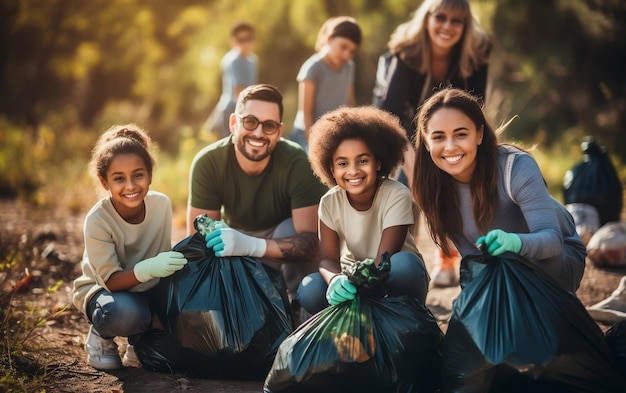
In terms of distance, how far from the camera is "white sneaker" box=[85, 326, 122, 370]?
3633 mm

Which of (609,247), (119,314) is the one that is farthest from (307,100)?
(119,314)

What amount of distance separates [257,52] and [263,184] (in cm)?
656

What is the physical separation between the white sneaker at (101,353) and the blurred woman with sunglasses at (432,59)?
1980 millimetres

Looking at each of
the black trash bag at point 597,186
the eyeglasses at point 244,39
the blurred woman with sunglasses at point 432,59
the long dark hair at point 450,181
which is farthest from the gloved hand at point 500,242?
the eyeglasses at point 244,39

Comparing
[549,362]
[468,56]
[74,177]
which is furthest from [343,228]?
[74,177]

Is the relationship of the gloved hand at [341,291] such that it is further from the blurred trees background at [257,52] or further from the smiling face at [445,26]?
the blurred trees background at [257,52]

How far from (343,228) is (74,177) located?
609 centimetres

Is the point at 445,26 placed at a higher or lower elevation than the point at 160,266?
higher

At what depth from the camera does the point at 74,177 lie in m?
8.98

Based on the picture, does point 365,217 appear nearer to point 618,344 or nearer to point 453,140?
point 453,140

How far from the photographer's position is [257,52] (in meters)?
10.5

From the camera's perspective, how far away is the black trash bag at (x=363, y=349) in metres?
2.98

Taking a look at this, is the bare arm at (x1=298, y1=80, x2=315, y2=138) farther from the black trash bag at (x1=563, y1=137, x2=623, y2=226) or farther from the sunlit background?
the black trash bag at (x1=563, y1=137, x2=623, y2=226)

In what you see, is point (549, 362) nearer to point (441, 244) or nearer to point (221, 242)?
point (441, 244)
